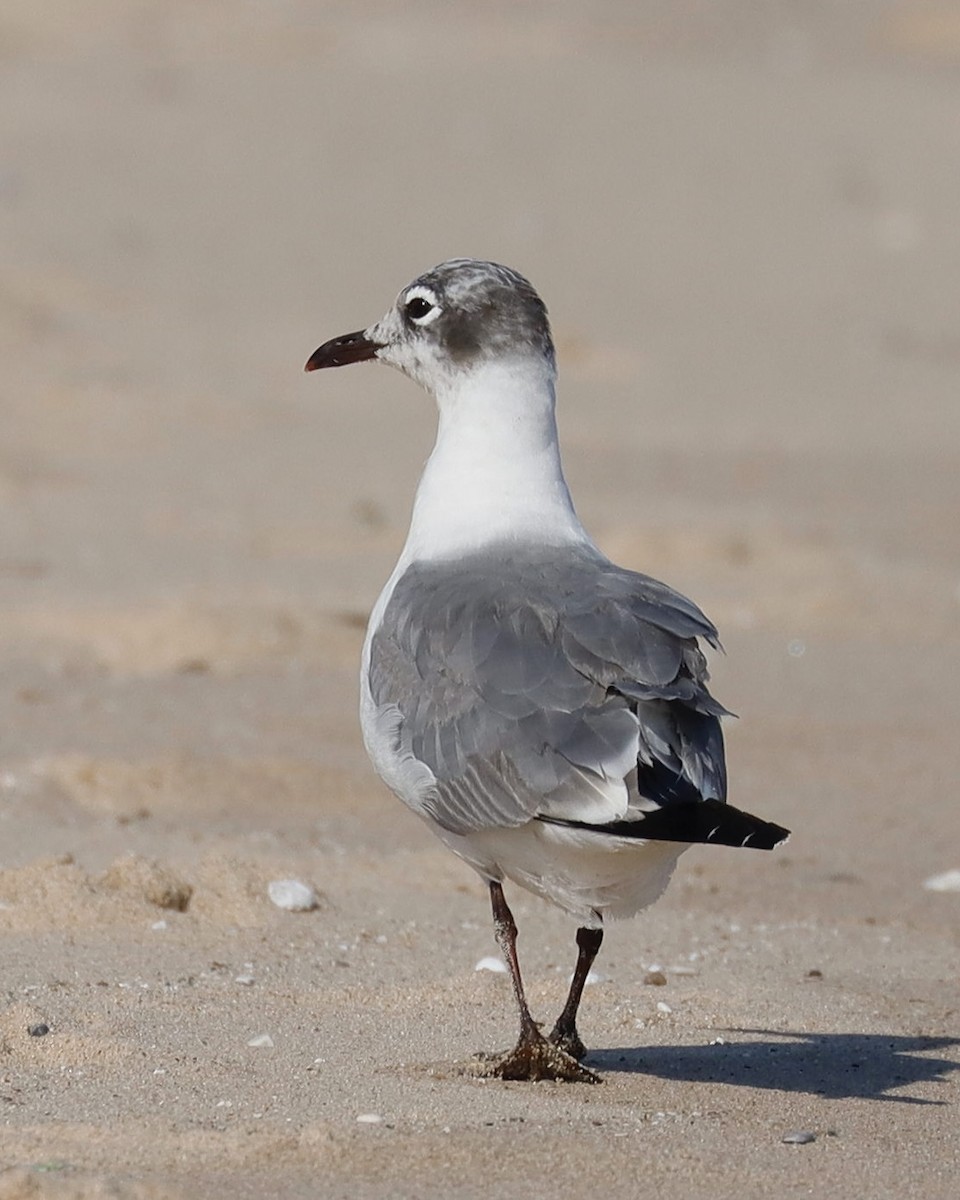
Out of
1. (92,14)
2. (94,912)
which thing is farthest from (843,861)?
(92,14)

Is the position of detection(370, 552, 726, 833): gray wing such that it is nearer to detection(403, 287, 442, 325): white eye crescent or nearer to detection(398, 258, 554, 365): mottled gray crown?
detection(398, 258, 554, 365): mottled gray crown

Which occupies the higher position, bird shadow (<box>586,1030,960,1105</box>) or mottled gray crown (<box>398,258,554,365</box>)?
mottled gray crown (<box>398,258,554,365</box>)

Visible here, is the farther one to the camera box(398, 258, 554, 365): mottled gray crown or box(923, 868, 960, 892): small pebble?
box(923, 868, 960, 892): small pebble

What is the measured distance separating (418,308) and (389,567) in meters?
6.33

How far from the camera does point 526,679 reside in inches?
180

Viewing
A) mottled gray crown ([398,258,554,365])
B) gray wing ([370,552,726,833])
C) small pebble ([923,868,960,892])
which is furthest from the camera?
small pebble ([923,868,960,892])

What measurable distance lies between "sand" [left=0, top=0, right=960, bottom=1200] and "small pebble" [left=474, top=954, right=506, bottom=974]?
0.10 meters

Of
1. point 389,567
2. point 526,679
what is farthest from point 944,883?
point 389,567

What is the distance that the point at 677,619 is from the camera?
469 cm

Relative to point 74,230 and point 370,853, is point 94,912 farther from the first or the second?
point 74,230

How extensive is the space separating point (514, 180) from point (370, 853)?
16822 millimetres

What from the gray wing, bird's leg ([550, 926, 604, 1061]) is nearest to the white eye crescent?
the gray wing

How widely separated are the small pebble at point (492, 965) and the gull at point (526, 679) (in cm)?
83

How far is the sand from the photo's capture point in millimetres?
4578
